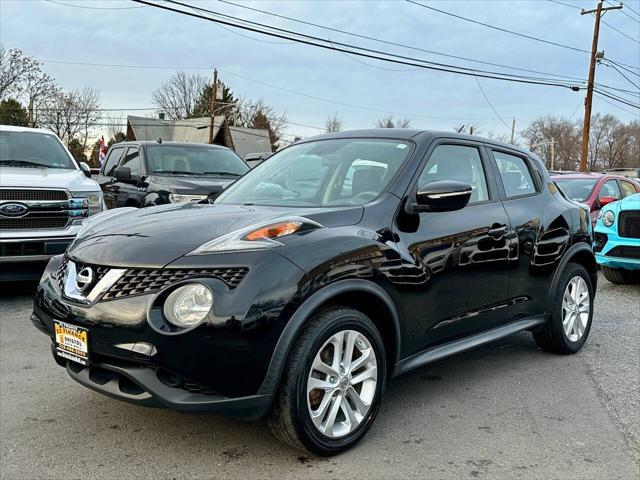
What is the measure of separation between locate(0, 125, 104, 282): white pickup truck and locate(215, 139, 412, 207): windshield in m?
3.04

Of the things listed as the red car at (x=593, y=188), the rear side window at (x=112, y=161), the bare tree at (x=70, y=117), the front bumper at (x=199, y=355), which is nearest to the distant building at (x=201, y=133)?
the bare tree at (x=70, y=117)

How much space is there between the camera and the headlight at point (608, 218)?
320 inches

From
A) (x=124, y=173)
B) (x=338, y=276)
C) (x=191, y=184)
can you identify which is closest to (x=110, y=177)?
(x=124, y=173)

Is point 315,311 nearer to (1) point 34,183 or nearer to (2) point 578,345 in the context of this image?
(2) point 578,345

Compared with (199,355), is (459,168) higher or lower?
higher

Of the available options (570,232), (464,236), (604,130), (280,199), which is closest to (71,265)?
(280,199)

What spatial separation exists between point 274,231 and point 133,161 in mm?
7259

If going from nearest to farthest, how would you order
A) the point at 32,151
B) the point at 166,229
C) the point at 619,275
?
the point at 166,229
the point at 32,151
the point at 619,275

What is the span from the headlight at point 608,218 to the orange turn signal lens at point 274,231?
659 cm

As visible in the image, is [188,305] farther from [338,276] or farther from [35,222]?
[35,222]

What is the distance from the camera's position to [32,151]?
7492 millimetres

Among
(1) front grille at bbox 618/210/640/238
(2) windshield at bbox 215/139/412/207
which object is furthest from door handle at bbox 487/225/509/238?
(1) front grille at bbox 618/210/640/238

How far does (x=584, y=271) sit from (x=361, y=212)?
266 cm

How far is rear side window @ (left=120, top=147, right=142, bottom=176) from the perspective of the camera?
921 centimetres
